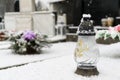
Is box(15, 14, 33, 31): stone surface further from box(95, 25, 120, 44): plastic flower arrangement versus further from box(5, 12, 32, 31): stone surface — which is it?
box(95, 25, 120, 44): plastic flower arrangement

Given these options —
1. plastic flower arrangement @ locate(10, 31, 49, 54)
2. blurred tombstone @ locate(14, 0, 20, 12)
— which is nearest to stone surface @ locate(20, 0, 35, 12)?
blurred tombstone @ locate(14, 0, 20, 12)

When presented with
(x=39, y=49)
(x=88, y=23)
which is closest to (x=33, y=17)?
(x=39, y=49)

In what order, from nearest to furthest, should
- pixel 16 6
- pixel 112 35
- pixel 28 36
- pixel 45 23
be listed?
pixel 112 35
pixel 28 36
pixel 16 6
pixel 45 23

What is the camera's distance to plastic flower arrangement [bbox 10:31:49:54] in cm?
450

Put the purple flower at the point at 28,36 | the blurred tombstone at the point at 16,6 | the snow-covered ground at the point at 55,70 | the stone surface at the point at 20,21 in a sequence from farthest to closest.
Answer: the stone surface at the point at 20,21 < the blurred tombstone at the point at 16,6 < the purple flower at the point at 28,36 < the snow-covered ground at the point at 55,70

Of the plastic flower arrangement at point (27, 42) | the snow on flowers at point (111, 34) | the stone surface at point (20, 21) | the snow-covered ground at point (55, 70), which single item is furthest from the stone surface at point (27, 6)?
the snow on flowers at point (111, 34)

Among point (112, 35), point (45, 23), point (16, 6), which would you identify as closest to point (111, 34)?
point (112, 35)

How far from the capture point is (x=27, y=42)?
450cm

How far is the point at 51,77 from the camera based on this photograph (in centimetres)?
284

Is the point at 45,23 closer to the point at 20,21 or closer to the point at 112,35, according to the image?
the point at 20,21

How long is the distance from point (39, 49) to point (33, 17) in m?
2.77

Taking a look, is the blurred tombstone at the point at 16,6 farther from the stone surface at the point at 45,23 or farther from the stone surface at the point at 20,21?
the stone surface at the point at 45,23

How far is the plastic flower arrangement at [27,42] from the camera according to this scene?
14.8 ft

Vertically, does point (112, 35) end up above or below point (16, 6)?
below
